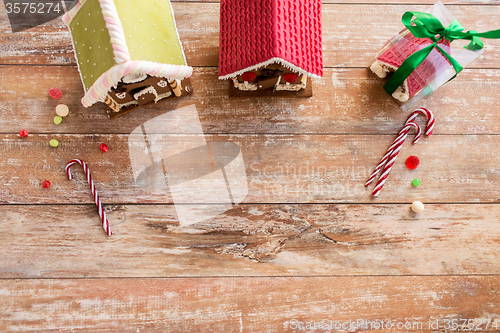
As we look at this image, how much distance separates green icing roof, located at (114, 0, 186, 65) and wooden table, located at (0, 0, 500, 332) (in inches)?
10.5

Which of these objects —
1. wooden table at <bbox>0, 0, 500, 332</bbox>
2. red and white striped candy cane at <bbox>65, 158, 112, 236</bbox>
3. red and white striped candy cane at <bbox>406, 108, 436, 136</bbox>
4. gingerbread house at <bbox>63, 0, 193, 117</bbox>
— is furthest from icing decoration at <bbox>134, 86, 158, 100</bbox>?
red and white striped candy cane at <bbox>406, 108, 436, 136</bbox>

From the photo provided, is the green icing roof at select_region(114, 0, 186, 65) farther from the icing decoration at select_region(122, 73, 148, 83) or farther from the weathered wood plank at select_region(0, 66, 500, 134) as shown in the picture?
the weathered wood plank at select_region(0, 66, 500, 134)

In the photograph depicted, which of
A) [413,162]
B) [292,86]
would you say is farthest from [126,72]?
[413,162]

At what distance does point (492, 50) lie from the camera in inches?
58.6

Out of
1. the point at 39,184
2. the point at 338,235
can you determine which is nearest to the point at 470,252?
the point at 338,235

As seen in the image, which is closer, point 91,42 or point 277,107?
point 91,42

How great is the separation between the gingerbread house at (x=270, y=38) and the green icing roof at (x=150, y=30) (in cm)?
20

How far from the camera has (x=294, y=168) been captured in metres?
1.41

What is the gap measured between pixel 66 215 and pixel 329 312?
1228 millimetres

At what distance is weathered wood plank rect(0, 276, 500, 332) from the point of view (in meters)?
1.32

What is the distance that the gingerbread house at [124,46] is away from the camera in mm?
996

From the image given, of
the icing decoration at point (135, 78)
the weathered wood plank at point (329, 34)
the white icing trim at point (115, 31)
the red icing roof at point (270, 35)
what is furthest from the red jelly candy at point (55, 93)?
the red icing roof at point (270, 35)

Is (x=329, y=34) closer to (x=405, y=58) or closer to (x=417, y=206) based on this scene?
(x=405, y=58)

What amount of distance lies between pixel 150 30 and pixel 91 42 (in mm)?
204
